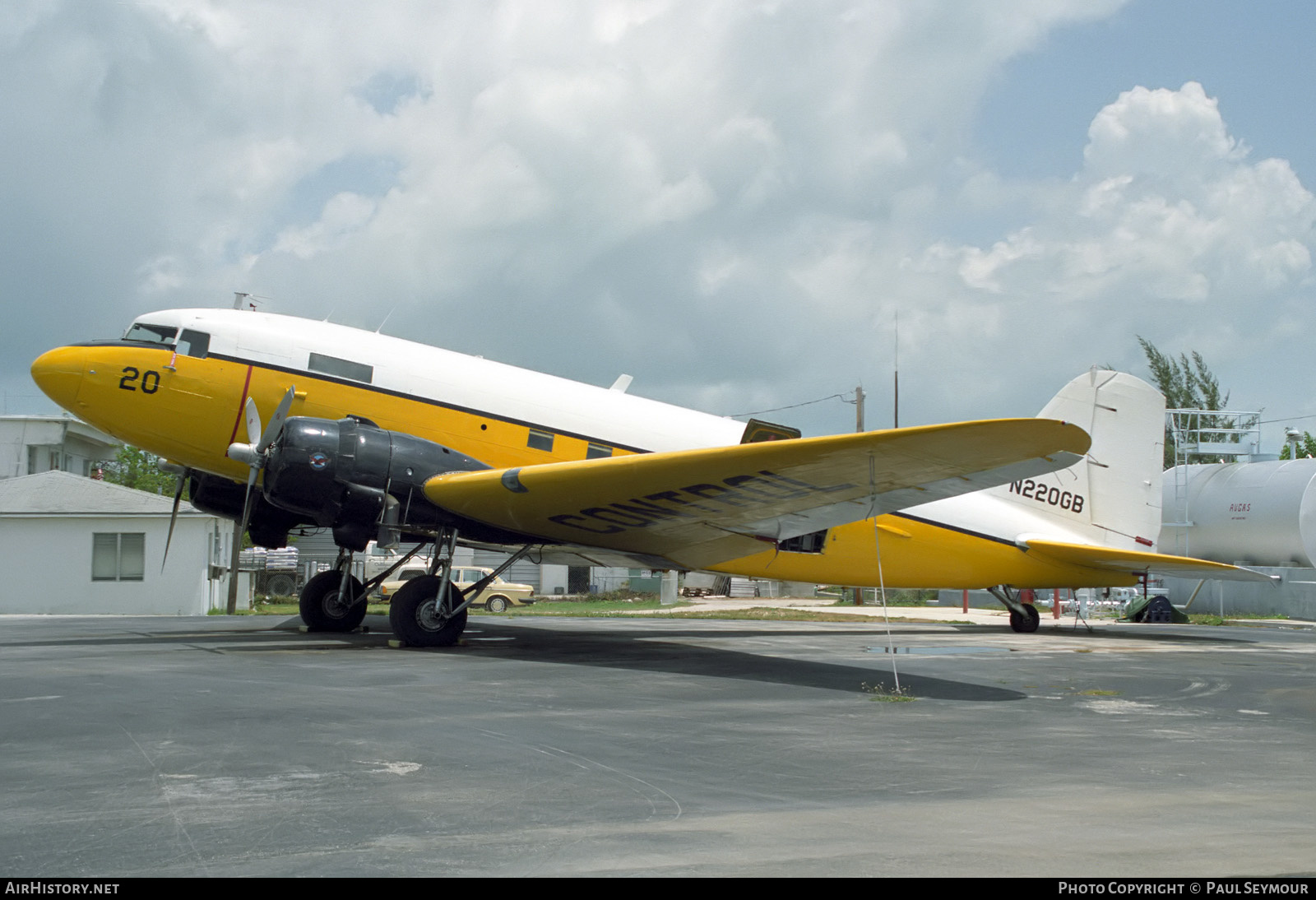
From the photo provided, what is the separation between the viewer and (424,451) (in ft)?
41.2

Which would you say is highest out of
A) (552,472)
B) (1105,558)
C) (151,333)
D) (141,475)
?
(141,475)

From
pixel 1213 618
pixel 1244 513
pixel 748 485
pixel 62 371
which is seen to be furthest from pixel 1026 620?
pixel 62 371

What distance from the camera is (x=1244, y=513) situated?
2778 centimetres

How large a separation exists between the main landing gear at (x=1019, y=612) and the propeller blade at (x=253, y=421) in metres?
12.0

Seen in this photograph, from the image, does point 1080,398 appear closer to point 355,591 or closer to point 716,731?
point 355,591

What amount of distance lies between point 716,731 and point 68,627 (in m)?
13.5

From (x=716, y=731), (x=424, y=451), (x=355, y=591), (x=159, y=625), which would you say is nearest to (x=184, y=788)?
(x=716, y=731)

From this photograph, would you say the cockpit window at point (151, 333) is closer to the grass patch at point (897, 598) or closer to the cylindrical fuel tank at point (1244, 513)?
the cylindrical fuel tank at point (1244, 513)

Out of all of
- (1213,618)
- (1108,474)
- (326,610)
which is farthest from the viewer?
(1213,618)

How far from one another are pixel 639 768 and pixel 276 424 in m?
8.11

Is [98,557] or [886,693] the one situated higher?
[98,557]

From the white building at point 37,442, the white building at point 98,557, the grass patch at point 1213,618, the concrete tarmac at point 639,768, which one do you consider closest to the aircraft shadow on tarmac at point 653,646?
the concrete tarmac at point 639,768

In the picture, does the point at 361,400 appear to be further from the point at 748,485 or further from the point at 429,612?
the point at 748,485

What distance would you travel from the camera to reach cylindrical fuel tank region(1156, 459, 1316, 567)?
2647 centimetres
